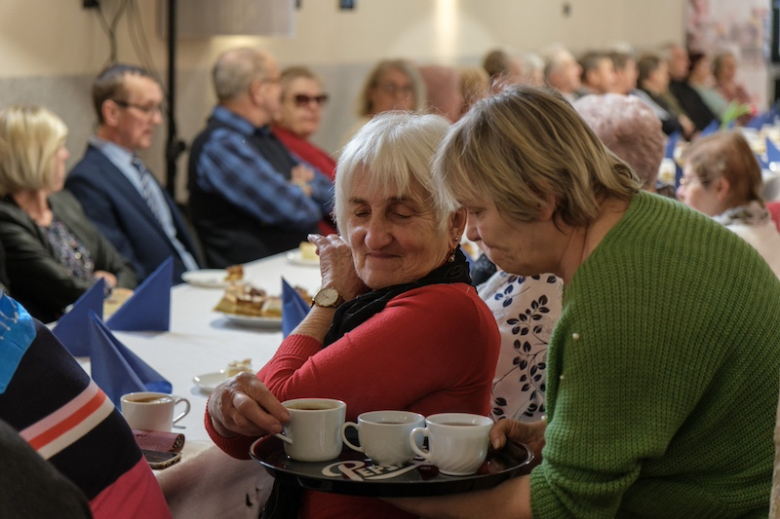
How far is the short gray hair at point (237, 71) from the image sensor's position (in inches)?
209

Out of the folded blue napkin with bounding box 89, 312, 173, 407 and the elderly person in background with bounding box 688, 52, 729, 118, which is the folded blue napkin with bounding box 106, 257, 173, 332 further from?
the elderly person in background with bounding box 688, 52, 729, 118

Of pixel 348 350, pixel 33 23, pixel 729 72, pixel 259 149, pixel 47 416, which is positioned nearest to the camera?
pixel 47 416

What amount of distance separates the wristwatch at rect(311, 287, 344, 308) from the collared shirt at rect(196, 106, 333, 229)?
324 centimetres

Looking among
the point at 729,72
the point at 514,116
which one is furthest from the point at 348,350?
the point at 729,72

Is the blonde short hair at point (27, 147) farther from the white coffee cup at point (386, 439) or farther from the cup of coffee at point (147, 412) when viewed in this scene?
the white coffee cup at point (386, 439)

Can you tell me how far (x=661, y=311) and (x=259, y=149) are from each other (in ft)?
13.8

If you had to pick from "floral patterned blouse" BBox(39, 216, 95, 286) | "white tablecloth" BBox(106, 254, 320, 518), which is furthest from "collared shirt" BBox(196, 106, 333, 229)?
"white tablecloth" BBox(106, 254, 320, 518)

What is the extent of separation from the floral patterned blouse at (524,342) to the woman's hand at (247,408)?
678mm

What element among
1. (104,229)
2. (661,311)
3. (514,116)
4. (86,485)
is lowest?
(104,229)

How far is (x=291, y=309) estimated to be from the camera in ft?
7.89

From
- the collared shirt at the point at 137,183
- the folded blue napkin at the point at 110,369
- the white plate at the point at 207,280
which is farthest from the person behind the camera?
the collared shirt at the point at 137,183

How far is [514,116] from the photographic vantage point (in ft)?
4.49

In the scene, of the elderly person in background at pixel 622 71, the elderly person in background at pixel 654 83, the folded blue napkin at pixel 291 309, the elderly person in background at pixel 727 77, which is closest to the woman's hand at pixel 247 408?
the folded blue napkin at pixel 291 309

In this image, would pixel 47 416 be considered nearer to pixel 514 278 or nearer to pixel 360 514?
pixel 360 514
